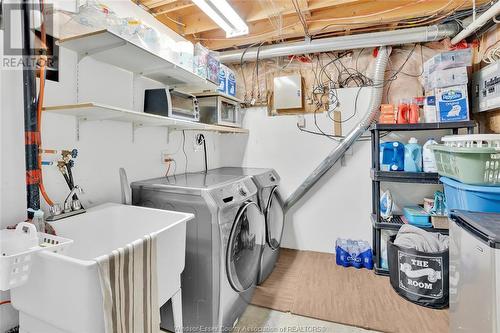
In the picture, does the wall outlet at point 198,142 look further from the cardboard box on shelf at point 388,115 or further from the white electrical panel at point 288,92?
the cardboard box on shelf at point 388,115

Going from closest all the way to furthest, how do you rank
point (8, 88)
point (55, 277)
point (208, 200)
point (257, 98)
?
point (55, 277) → point (8, 88) → point (208, 200) → point (257, 98)

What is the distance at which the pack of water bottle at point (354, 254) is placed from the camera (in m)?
2.58

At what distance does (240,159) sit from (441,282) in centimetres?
237

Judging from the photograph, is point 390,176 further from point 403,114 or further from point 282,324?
point 282,324

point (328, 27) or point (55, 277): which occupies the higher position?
point (328, 27)

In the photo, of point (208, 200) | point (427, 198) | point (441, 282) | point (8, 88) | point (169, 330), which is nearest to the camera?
point (8, 88)

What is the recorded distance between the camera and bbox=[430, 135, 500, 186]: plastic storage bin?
5.06ft

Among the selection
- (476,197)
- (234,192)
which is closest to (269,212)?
(234,192)

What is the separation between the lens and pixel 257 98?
313 centimetres

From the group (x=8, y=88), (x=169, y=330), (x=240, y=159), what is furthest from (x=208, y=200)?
(x=240, y=159)

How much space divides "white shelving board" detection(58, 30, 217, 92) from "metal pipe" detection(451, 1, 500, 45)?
7.29 feet

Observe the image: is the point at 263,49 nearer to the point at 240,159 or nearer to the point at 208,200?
the point at 240,159

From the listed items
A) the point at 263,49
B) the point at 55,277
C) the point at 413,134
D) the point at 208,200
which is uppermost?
the point at 263,49

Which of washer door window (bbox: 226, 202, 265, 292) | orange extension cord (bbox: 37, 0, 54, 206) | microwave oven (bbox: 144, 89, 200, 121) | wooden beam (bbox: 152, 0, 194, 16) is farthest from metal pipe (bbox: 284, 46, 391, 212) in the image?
orange extension cord (bbox: 37, 0, 54, 206)
